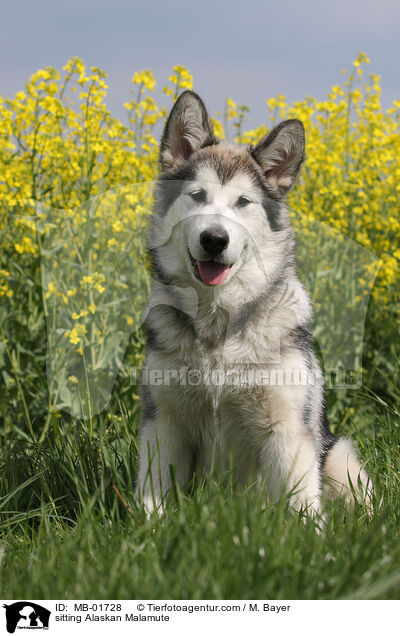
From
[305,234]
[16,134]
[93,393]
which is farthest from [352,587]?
[16,134]

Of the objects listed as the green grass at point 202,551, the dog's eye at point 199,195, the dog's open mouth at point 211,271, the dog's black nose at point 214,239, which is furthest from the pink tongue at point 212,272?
the green grass at point 202,551

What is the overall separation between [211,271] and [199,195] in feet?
1.20

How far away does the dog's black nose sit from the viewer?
8.91ft

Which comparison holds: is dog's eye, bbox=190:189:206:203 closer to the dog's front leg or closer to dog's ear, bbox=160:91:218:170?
dog's ear, bbox=160:91:218:170

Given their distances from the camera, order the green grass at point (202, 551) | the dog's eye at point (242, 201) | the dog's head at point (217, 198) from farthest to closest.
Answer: the dog's eye at point (242, 201), the dog's head at point (217, 198), the green grass at point (202, 551)

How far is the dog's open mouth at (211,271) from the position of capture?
2.86 meters

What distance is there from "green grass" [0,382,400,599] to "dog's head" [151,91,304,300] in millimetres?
970

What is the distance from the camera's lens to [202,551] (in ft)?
6.77

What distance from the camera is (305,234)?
4.91 m

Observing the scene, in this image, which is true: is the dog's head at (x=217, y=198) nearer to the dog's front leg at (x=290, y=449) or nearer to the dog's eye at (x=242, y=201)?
the dog's eye at (x=242, y=201)
